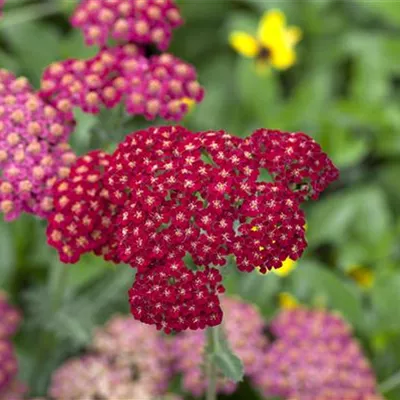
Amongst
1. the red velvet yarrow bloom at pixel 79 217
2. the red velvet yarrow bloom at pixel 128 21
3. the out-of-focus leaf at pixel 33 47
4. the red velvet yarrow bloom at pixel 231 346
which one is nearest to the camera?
the red velvet yarrow bloom at pixel 79 217

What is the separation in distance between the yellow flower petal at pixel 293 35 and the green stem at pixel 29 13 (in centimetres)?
113

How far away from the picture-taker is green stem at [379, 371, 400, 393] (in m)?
3.12

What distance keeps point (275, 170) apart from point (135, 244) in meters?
0.37

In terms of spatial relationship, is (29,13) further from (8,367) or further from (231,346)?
(231,346)

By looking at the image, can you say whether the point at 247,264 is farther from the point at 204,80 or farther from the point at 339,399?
the point at 204,80

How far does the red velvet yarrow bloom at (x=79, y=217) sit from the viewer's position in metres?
2.08

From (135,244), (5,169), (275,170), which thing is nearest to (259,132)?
(275,170)

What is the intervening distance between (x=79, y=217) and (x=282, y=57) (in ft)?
7.49

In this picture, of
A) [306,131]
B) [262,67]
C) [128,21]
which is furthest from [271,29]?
[128,21]

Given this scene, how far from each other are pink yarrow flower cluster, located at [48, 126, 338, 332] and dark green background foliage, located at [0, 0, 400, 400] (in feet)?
3.18

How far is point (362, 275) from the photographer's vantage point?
12.3ft

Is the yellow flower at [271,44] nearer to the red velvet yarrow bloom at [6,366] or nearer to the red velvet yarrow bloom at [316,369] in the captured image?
the red velvet yarrow bloom at [316,369]

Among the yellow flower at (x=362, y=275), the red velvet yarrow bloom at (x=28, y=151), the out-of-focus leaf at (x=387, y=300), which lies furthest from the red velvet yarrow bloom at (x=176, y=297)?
the yellow flower at (x=362, y=275)

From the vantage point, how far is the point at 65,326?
2895 mm
